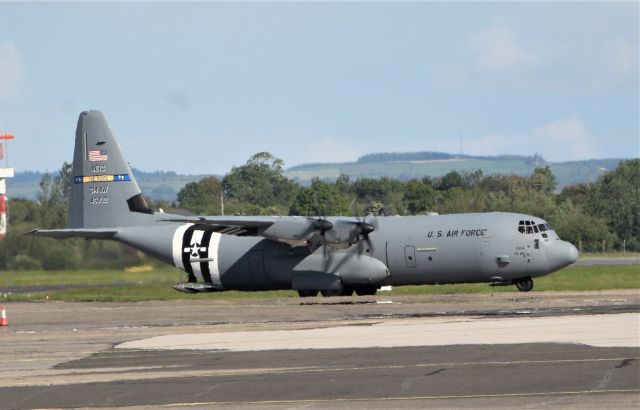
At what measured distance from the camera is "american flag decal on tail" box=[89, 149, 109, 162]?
159ft

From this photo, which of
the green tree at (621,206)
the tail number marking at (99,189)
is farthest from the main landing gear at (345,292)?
the green tree at (621,206)

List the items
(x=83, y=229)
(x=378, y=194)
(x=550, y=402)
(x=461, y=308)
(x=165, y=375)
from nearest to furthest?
(x=550, y=402)
(x=165, y=375)
(x=461, y=308)
(x=83, y=229)
(x=378, y=194)

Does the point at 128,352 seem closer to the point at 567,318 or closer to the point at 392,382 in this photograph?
the point at 392,382

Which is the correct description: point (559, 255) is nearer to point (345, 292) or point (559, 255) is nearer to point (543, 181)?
point (345, 292)

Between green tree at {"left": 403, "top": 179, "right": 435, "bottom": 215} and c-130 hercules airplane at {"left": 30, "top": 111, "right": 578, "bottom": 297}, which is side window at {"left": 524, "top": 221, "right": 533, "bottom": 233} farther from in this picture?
green tree at {"left": 403, "top": 179, "right": 435, "bottom": 215}

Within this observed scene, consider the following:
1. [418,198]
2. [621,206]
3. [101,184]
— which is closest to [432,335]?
[101,184]

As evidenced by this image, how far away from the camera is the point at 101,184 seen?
48344 mm

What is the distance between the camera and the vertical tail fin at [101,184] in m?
47.9

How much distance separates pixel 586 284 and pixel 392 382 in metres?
33.5

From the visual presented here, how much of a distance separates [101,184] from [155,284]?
8.41 metres

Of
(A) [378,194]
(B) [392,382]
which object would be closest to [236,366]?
→ (B) [392,382]

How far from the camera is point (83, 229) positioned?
4650 centimetres

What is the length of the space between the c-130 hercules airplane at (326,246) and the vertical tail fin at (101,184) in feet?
0.18

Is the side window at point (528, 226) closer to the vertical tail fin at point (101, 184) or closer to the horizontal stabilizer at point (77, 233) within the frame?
the vertical tail fin at point (101, 184)
